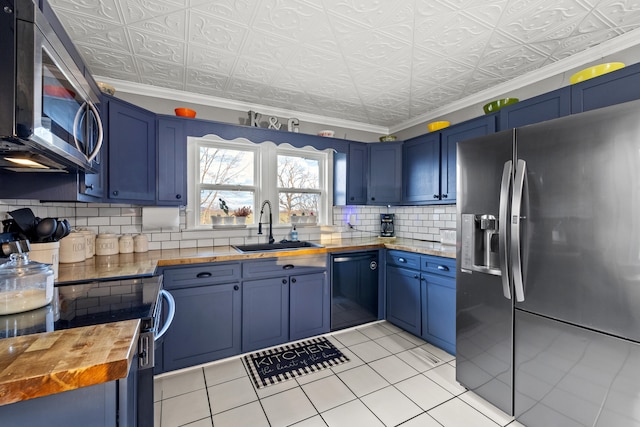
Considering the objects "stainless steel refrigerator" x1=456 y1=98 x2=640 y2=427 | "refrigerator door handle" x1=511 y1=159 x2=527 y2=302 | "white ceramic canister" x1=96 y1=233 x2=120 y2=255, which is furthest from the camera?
"white ceramic canister" x1=96 y1=233 x2=120 y2=255

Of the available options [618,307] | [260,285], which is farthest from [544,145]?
[260,285]

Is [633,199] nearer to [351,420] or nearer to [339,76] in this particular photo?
[351,420]

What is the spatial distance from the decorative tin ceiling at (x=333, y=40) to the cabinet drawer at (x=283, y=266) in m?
1.67

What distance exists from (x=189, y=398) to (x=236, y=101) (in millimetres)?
2702

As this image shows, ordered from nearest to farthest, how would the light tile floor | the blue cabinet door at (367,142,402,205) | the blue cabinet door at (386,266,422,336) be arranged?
the light tile floor → the blue cabinet door at (386,266,422,336) → the blue cabinet door at (367,142,402,205)

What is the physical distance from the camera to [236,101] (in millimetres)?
2959

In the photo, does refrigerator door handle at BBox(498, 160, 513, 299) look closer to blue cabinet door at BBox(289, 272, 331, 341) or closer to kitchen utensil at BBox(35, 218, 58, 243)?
blue cabinet door at BBox(289, 272, 331, 341)

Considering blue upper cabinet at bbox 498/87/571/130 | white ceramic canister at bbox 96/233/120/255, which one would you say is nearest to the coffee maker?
blue upper cabinet at bbox 498/87/571/130

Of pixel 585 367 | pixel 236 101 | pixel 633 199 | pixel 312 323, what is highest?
pixel 236 101

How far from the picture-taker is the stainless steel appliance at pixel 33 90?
0.76m

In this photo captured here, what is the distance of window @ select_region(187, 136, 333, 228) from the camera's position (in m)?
2.90

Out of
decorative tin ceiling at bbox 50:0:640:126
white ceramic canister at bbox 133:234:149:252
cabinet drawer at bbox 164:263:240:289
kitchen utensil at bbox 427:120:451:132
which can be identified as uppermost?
decorative tin ceiling at bbox 50:0:640:126

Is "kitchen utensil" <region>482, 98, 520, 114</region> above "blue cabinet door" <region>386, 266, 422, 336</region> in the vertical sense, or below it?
above

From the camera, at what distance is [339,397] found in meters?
1.92
